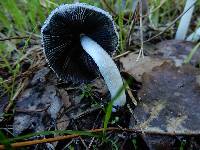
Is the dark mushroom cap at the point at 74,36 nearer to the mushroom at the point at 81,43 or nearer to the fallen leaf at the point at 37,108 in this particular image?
the mushroom at the point at 81,43

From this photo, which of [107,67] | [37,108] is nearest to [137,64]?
[107,67]

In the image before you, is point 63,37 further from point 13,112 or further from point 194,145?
point 194,145

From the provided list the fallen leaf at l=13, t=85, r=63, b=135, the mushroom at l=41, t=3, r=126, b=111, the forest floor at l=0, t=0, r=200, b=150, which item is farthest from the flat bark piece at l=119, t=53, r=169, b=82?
the fallen leaf at l=13, t=85, r=63, b=135

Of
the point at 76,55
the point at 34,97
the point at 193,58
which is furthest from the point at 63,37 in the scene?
the point at 193,58

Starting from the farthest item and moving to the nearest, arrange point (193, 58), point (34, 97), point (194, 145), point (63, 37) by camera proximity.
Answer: point (193, 58)
point (34, 97)
point (63, 37)
point (194, 145)

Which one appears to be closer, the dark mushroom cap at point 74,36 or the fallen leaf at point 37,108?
the dark mushroom cap at point 74,36

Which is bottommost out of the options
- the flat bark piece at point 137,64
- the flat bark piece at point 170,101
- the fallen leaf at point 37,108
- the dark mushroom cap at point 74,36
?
the fallen leaf at point 37,108

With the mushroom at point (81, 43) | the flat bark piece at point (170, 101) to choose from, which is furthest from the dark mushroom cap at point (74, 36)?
the flat bark piece at point (170, 101)
